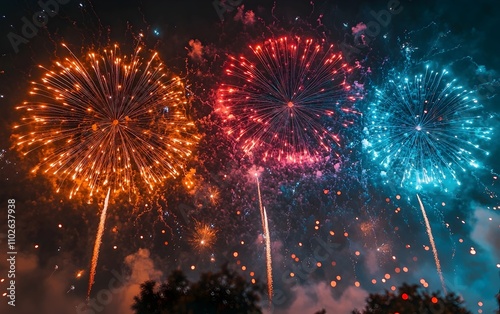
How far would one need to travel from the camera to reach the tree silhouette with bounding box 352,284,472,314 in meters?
17.7

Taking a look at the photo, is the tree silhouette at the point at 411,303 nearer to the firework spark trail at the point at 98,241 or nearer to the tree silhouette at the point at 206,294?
the tree silhouette at the point at 206,294

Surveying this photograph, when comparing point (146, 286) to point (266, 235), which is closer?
point (146, 286)

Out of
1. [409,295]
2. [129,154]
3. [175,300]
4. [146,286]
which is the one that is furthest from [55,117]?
[409,295]

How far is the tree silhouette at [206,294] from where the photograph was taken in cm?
1692

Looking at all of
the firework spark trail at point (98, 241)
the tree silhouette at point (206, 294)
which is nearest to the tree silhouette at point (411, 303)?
the tree silhouette at point (206, 294)

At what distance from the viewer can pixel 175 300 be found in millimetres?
17516

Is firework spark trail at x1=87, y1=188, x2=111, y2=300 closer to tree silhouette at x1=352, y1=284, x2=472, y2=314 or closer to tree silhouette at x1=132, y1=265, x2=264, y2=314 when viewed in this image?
tree silhouette at x1=132, y1=265, x2=264, y2=314

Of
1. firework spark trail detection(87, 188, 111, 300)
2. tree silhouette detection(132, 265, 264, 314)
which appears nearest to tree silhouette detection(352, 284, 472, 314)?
tree silhouette detection(132, 265, 264, 314)

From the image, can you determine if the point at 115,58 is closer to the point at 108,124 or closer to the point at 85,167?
the point at 108,124

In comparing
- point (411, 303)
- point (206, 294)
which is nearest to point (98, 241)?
point (206, 294)

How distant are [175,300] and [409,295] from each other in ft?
35.1

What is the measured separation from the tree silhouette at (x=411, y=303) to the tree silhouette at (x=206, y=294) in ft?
17.4

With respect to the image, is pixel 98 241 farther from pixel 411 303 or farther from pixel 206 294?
pixel 411 303

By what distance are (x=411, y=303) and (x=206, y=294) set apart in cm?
932
